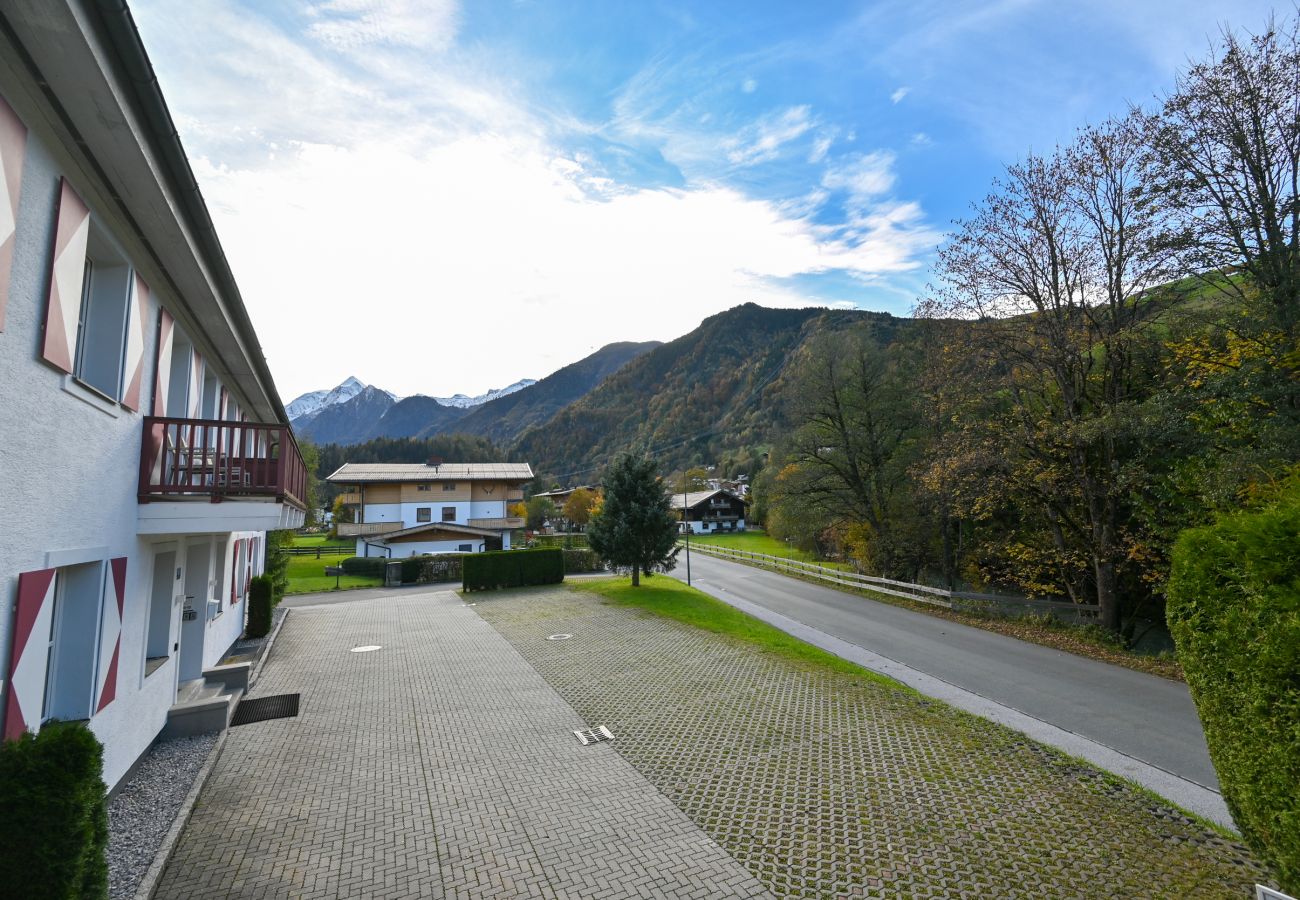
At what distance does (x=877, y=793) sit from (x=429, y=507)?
1646 inches

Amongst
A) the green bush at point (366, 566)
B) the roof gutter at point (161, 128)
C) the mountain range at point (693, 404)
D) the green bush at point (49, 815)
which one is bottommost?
the green bush at point (366, 566)

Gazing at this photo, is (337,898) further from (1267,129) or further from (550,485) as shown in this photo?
(550,485)

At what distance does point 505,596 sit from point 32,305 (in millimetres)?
21590

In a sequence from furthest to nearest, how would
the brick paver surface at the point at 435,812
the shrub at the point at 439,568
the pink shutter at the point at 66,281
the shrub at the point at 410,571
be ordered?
the shrub at the point at 439,568 < the shrub at the point at 410,571 < the brick paver surface at the point at 435,812 < the pink shutter at the point at 66,281

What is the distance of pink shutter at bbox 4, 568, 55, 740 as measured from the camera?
4.06 m

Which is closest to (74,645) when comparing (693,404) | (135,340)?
(135,340)

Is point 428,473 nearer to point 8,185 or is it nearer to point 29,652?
point 29,652

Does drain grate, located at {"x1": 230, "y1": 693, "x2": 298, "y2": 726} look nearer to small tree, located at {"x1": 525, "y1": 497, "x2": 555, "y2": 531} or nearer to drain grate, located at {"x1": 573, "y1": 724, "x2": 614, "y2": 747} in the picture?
drain grate, located at {"x1": 573, "y1": 724, "x2": 614, "y2": 747}

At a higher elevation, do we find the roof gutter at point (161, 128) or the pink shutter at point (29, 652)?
the roof gutter at point (161, 128)

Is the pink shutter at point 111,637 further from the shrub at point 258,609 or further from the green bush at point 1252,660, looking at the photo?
the shrub at point 258,609

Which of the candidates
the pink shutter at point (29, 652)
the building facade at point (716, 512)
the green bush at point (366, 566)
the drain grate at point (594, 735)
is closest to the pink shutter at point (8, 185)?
the pink shutter at point (29, 652)

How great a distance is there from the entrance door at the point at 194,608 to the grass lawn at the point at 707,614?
36.8 feet

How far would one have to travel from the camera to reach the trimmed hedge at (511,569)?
85.9 feet

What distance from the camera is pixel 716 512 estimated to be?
260ft
